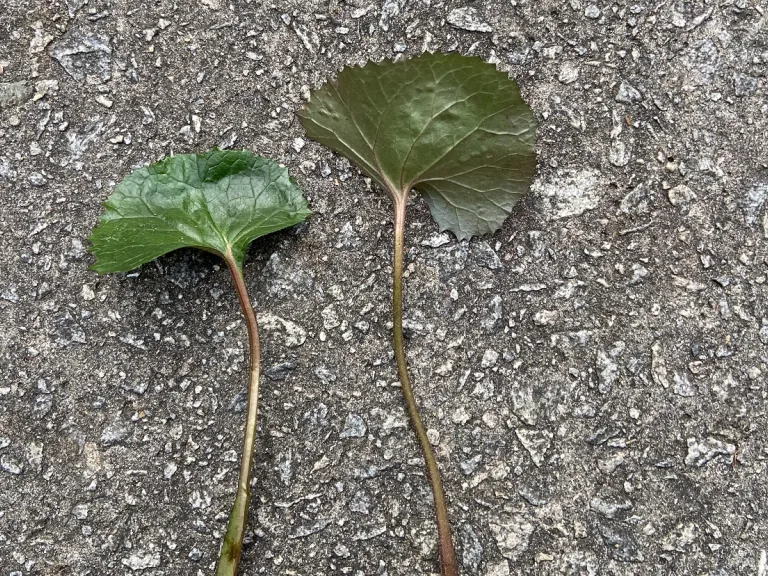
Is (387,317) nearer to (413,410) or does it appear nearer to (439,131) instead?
(413,410)

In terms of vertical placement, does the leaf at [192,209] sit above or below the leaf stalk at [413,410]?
above

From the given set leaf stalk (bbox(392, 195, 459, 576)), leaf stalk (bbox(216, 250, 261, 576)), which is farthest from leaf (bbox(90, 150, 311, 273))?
leaf stalk (bbox(392, 195, 459, 576))

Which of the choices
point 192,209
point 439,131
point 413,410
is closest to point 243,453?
point 413,410

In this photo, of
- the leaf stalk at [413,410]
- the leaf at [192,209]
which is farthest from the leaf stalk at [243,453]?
the leaf stalk at [413,410]

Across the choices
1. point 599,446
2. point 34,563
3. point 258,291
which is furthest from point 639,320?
point 34,563

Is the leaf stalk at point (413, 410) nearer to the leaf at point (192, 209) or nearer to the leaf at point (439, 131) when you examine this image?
the leaf at point (439, 131)

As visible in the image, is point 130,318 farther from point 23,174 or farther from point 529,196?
point 529,196

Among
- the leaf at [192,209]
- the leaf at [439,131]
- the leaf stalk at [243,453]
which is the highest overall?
the leaf at [439,131]
